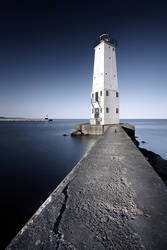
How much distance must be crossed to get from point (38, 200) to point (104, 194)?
190 inches

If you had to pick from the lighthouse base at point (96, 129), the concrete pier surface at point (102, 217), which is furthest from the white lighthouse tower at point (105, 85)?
the concrete pier surface at point (102, 217)

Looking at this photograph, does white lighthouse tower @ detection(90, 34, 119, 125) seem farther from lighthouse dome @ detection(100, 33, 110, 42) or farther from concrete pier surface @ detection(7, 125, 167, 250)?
concrete pier surface @ detection(7, 125, 167, 250)

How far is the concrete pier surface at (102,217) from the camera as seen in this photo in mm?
998

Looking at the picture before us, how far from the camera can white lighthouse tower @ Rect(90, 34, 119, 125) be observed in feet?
55.2

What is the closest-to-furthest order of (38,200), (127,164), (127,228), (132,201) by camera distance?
(127,228) → (132,201) → (127,164) → (38,200)

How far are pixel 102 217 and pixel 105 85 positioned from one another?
17355mm

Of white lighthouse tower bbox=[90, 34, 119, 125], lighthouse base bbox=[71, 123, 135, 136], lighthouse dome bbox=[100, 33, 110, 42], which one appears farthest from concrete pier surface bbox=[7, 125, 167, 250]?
lighthouse dome bbox=[100, 33, 110, 42]

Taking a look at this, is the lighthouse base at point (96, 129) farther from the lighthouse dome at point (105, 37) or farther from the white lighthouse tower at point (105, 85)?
the lighthouse dome at point (105, 37)

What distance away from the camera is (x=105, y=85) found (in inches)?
663

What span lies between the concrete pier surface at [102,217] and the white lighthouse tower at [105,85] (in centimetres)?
1576

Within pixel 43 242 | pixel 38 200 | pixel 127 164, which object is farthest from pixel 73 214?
pixel 38 200

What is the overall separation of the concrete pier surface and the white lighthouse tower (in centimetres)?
1576

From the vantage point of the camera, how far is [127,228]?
3.67 feet

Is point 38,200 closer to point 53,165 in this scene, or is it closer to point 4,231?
point 4,231
